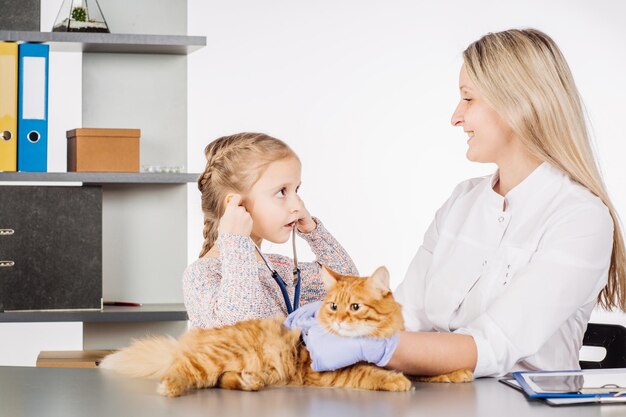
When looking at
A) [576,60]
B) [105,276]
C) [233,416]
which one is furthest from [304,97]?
[233,416]

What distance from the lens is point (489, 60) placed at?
5.85 ft

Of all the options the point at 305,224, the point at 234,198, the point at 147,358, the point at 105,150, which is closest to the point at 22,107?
the point at 105,150

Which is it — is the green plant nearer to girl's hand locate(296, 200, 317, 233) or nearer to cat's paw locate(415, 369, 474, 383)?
girl's hand locate(296, 200, 317, 233)

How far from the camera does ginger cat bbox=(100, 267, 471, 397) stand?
1.28 m

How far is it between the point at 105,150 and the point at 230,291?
1304 millimetres

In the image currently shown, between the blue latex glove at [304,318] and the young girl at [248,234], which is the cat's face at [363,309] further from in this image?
the young girl at [248,234]

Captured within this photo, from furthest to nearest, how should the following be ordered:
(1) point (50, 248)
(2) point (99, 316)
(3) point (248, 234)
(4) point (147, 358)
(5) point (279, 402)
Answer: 1. (1) point (50, 248)
2. (2) point (99, 316)
3. (3) point (248, 234)
4. (4) point (147, 358)
5. (5) point (279, 402)

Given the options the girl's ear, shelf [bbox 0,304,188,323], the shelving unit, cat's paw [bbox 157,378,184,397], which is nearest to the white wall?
the shelving unit

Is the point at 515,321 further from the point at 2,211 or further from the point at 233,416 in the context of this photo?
the point at 2,211

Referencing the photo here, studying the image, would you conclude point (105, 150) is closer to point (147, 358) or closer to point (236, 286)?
point (236, 286)

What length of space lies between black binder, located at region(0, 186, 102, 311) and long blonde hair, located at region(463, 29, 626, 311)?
1.60 meters

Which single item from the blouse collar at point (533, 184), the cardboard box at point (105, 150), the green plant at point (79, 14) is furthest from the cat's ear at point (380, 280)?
the green plant at point (79, 14)

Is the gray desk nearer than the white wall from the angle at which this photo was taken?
Yes

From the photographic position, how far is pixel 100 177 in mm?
2852
